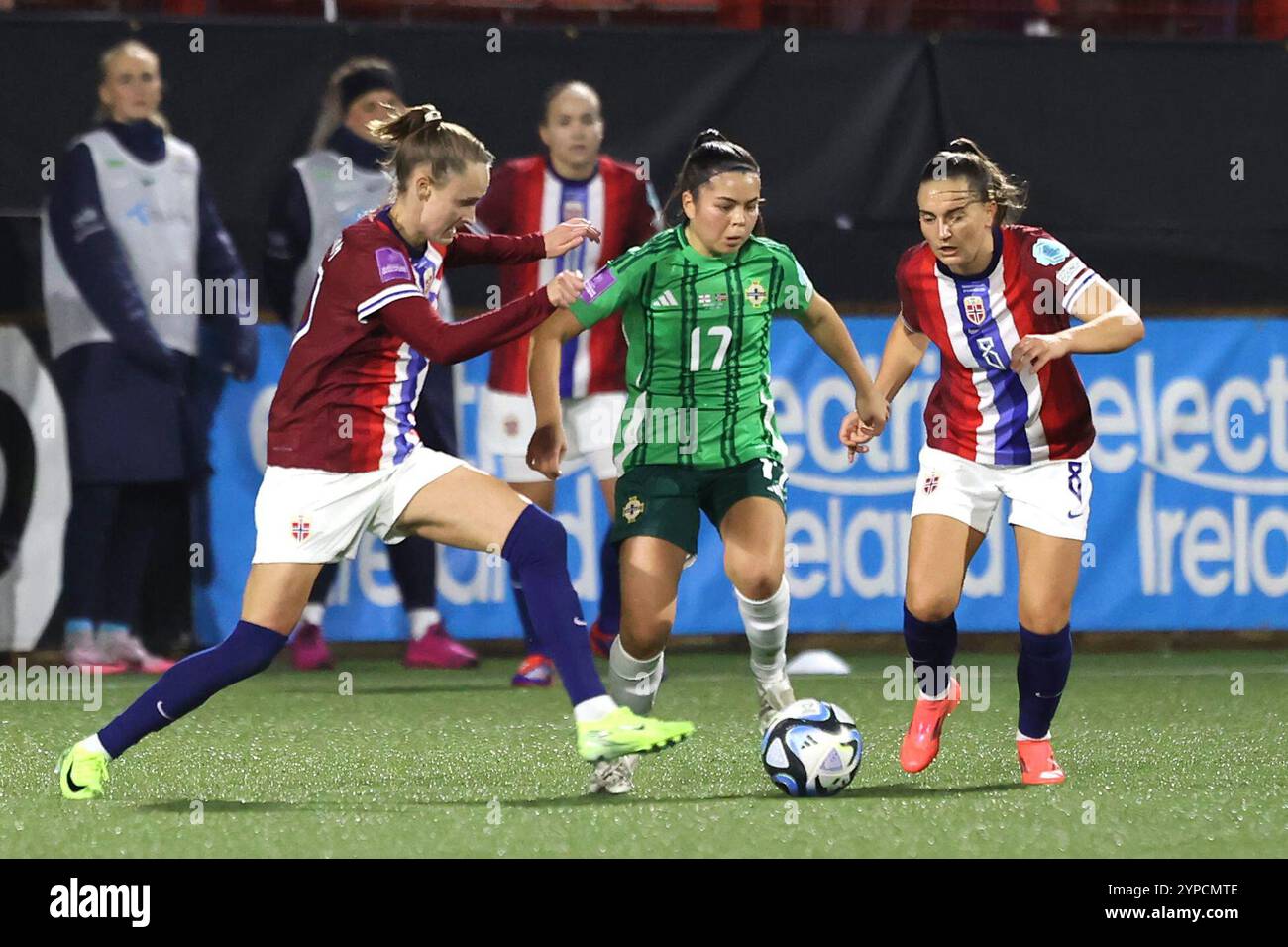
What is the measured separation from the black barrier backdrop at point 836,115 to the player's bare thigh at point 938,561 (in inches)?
142

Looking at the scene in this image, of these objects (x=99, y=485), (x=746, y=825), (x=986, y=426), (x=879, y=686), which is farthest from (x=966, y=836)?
(x=99, y=485)

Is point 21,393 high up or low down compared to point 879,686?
up

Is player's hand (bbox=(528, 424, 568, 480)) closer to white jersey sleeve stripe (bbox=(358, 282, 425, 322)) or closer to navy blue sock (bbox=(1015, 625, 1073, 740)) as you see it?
white jersey sleeve stripe (bbox=(358, 282, 425, 322))

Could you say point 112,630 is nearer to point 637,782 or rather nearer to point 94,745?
point 94,745

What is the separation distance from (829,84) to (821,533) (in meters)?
1.87

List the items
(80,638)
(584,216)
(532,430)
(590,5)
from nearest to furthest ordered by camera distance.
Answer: (584,216) → (532,430) → (80,638) → (590,5)

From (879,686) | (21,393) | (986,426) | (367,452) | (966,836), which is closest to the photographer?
(966,836)

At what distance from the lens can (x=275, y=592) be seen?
18.1 feet

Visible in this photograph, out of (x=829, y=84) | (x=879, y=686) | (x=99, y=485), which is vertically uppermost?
(x=829, y=84)

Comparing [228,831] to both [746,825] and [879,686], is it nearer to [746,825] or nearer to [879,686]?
[746,825]

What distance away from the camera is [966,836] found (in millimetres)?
4941

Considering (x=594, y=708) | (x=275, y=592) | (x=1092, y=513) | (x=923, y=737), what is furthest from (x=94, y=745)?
(x=1092, y=513)

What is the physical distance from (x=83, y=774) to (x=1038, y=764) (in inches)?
91.6

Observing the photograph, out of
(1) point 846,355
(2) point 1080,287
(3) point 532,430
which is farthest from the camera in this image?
(3) point 532,430
